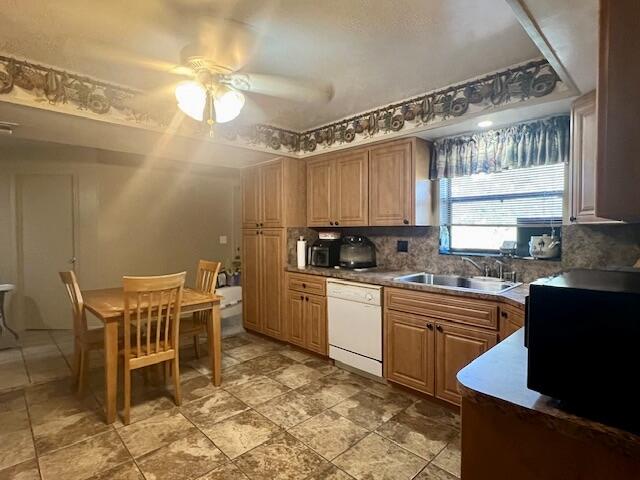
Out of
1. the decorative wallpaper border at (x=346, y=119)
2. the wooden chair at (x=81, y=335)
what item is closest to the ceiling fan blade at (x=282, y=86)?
the decorative wallpaper border at (x=346, y=119)

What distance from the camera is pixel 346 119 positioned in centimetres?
333

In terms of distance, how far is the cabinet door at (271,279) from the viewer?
3.81 m

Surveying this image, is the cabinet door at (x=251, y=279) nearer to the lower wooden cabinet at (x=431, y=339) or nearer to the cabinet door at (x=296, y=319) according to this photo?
the cabinet door at (x=296, y=319)

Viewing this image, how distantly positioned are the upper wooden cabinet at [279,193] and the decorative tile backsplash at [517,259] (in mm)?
187

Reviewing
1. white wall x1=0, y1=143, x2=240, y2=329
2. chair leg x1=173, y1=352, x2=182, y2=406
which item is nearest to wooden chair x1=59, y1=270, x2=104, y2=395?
chair leg x1=173, y1=352, x2=182, y2=406

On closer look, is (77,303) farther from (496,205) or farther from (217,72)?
(496,205)

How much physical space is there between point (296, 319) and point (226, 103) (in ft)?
7.66

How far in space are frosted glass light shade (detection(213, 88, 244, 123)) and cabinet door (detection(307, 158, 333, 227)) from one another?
1583mm

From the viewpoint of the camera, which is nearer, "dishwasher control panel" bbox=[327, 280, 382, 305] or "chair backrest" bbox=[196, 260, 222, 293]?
"dishwasher control panel" bbox=[327, 280, 382, 305]

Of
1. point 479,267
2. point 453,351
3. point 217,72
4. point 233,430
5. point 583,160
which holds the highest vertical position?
point 217,72

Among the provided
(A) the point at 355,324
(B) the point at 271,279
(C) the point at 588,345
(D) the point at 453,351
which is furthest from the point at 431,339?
(B) the point at 271,279

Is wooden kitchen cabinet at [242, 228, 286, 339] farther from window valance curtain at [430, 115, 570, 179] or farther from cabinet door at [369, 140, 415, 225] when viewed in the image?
window valance curtain at [430, 115, 570, 179]

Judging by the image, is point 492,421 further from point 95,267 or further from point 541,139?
point 95,267

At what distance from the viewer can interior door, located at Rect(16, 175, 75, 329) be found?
429cm
